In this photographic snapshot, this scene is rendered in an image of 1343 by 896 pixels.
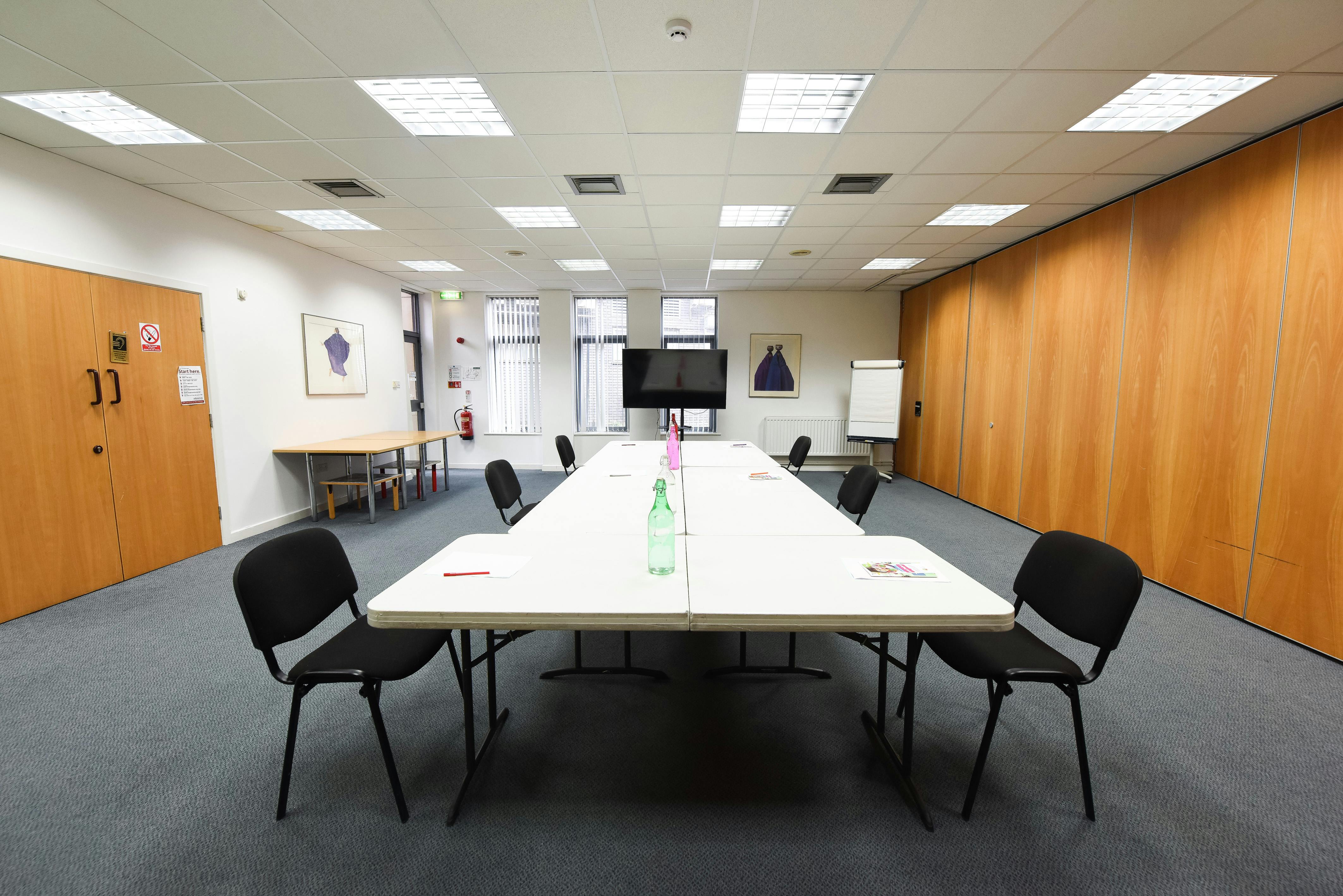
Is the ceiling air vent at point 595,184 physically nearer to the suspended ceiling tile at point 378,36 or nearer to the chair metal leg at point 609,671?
the suspended ceiling tile at point 378,36

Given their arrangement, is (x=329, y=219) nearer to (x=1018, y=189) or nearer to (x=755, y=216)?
(x=755, y=216)

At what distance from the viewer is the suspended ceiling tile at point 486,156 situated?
2.83m

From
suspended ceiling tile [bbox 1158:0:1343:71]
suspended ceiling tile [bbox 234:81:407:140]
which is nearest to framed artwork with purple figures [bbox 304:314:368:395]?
suspended ceiling tile [bbox 234:81:407:140]

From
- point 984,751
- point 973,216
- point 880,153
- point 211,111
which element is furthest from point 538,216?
point 984,751

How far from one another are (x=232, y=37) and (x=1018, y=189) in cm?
461

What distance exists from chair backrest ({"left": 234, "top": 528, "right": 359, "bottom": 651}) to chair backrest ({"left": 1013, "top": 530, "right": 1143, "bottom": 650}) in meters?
2.46

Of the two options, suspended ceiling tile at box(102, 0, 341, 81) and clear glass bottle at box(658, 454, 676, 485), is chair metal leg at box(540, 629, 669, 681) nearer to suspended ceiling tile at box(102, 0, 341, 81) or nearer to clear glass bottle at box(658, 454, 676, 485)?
clear glass bottle at box(658, 454, 676, 485)

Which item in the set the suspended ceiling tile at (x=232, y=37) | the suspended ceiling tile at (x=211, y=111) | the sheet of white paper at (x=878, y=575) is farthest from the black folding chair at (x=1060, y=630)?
the suspended ceiling tile at (x=211, y=111)

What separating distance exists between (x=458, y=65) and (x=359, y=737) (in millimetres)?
2933

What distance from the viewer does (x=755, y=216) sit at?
4.14m

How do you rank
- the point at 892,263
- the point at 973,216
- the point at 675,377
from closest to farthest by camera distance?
1. the point at 973,216
2. the point at 892,263
3. the point at 675,377

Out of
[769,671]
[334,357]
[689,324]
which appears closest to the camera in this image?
[769,671]

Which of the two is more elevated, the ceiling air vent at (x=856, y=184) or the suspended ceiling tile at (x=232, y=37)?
the ceiling air vent at (x=856, y=184)

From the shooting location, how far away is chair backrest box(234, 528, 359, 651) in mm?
1399
